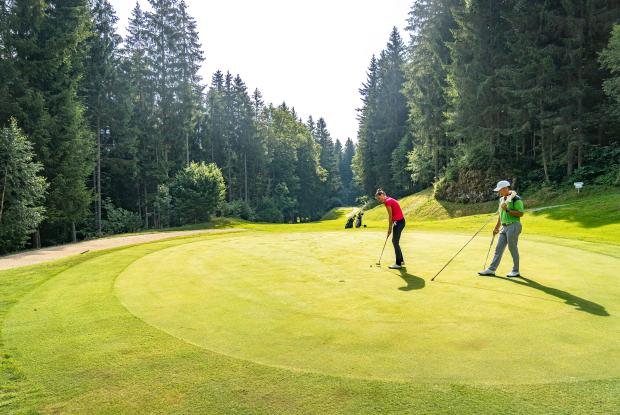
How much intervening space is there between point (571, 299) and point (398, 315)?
3.32m

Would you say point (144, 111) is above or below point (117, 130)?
above

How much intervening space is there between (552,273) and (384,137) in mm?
63280

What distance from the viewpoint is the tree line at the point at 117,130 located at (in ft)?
78.8

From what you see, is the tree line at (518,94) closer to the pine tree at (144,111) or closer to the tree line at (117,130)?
the tree line at (117,130)

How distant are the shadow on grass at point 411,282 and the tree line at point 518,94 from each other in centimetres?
2525

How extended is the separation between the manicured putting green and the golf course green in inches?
1.1

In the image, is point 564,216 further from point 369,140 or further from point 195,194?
point 369,140

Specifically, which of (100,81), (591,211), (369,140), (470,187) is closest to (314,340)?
(591,211)

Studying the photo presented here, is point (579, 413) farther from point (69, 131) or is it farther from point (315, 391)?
point (69, 131)

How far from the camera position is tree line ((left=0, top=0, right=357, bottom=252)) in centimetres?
2402

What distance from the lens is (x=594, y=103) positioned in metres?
30.4

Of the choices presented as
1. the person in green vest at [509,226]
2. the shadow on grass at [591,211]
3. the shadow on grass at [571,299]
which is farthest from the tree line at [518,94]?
the shadow on grass at [571,299]

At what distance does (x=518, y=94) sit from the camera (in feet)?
101

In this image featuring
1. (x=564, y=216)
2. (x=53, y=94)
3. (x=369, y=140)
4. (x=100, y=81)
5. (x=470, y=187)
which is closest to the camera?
(x=564, y=216)
